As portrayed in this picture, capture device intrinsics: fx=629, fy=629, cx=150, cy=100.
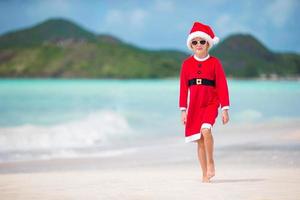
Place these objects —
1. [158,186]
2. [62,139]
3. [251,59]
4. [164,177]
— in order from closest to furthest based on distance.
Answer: [158,186], [164,177], [62,139], [251,59]

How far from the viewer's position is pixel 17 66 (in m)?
103

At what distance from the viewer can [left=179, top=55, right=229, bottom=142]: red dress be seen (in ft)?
15.1

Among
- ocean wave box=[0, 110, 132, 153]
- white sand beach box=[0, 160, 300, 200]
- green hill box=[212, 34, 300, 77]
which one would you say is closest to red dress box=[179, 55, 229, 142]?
white sand beach box=[0, 160, 300, 200]

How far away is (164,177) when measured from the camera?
514 cm

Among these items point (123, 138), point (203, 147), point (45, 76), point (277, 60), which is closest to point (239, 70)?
point (277, 60)

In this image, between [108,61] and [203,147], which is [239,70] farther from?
[203,147]

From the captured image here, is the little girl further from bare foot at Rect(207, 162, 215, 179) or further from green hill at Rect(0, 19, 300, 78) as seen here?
green hill at Rect(0, 19, 300, 78)

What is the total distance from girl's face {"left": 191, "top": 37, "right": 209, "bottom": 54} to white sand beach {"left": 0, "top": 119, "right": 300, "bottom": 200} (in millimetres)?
980

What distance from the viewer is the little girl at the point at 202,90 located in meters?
4.62

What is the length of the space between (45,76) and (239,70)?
32.7 metres

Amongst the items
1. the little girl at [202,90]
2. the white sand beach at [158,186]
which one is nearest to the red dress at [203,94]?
the little girl at [202,90]

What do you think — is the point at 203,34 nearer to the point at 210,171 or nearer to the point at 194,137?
the point at 194,137

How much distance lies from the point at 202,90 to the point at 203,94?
0.10 feet

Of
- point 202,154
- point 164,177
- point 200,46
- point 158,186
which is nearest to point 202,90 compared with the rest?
point 200,46
